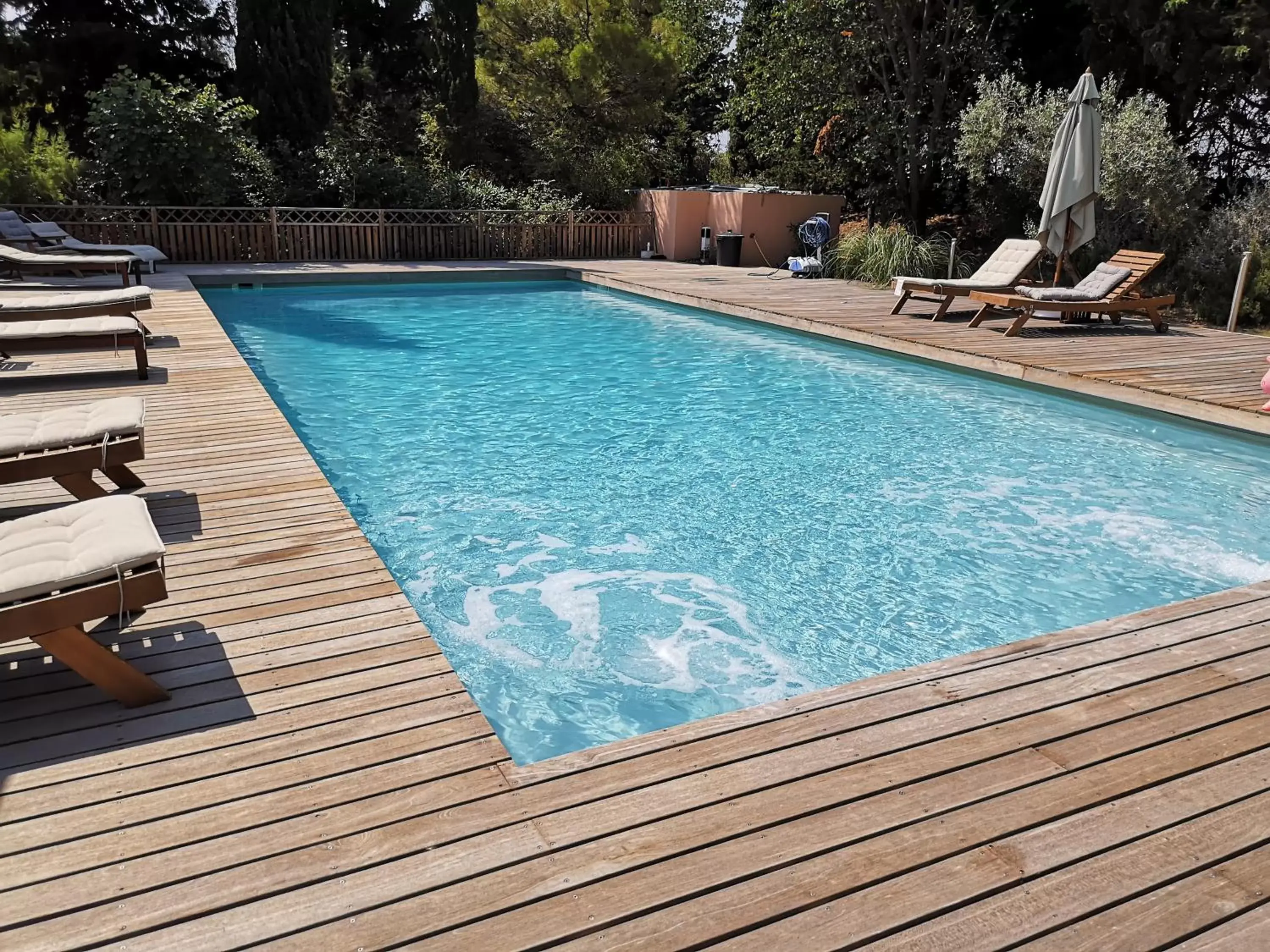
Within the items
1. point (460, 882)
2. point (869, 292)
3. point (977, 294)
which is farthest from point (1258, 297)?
point (460, 882)

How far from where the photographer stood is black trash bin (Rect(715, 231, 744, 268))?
15.9 metres

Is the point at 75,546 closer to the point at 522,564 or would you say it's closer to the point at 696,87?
the point at 522,564

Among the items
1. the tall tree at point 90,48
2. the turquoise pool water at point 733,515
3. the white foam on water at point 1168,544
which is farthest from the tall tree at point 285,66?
the white foam on water at point 1168,544

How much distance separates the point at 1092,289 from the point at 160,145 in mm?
12477

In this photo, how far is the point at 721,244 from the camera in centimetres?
1593

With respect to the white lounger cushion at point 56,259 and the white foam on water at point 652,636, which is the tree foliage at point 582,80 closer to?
the white lounger cushion at point 56,259

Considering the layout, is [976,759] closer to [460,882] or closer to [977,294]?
[460,882]

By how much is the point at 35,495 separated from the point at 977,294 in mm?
8229

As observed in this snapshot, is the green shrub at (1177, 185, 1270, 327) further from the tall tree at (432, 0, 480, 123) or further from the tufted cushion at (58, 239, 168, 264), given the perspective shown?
the tall tree at (432, 0, 480, 123)

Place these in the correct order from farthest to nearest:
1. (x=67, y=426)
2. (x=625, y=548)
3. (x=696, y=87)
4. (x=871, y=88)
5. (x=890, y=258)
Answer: (x=696, y=87) → (x=871, y=88) → (x=890, y=258) → (x=625, y=548) → (x=67, y=426)

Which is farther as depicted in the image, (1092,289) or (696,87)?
(696,87)

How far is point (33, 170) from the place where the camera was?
1360 cm

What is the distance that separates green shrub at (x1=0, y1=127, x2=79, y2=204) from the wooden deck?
1308 centimetres

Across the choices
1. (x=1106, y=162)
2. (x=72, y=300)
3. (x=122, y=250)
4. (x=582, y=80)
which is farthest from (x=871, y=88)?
(x=72, y=300)
